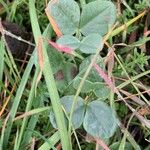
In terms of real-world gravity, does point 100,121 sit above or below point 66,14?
below

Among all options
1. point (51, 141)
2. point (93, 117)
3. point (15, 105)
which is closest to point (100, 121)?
point (93, 117)

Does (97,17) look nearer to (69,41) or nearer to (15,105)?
(69,41)

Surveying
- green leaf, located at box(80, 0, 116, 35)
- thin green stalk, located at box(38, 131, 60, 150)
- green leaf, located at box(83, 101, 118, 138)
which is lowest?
thin green stalk, located at box(38, 131, 60, 150)

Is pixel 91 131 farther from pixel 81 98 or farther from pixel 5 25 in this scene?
pixel 5 25

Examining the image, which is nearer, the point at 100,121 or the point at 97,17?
the point at 100,121

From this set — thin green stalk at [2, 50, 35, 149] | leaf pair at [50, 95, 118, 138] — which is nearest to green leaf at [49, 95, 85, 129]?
leaf pair at [50, 95, 118, 138]

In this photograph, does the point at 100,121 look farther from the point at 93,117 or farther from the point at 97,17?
the point at 97,17

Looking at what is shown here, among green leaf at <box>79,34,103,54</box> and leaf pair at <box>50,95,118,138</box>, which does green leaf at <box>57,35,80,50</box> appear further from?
leaf pair at <box>50,95,118,138</box>

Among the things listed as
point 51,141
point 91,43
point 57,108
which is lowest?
point 51,141
